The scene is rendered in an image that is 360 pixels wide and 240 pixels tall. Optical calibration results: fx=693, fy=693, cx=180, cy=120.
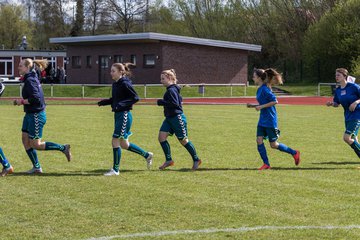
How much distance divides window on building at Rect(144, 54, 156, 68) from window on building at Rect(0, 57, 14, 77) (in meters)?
21.2

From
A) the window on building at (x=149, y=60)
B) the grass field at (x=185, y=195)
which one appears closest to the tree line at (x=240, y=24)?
the window on building at (x=149, y=60)

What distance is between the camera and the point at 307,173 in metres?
11.0

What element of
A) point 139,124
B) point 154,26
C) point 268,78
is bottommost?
point 139,124

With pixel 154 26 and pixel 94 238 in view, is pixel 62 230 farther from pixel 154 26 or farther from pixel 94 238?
pixel 154 26

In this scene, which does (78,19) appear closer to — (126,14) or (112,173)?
(126,14)

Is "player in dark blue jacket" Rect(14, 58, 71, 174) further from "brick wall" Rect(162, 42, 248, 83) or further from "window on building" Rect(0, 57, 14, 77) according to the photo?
"window on building" Rect(0, 57, 14, 77)

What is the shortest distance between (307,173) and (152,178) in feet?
8.22

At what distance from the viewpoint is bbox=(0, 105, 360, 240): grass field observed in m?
6.85

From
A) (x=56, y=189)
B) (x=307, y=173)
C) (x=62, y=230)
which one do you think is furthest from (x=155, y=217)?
(x=307, y=173)

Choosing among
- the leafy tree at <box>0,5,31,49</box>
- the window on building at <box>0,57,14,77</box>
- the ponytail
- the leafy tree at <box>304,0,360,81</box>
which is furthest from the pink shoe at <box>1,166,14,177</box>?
the leafy tree at <box>0,5,31,49</box>

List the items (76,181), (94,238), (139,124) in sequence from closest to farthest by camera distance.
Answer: (94,238) → (76,181) → (139,124)

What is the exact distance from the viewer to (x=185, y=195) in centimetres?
877

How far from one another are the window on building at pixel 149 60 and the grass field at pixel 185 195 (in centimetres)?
3684

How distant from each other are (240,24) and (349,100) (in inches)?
2545
